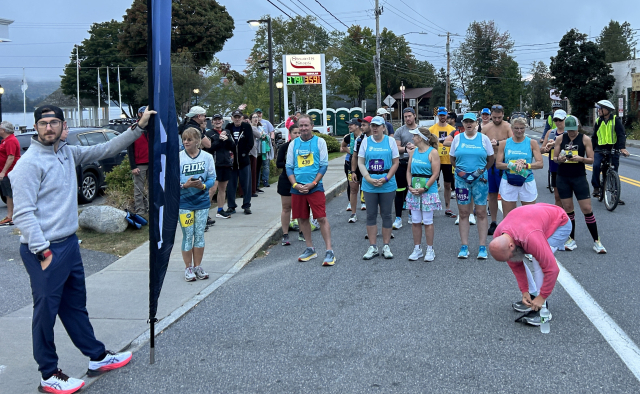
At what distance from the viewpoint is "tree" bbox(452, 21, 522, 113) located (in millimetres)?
81375

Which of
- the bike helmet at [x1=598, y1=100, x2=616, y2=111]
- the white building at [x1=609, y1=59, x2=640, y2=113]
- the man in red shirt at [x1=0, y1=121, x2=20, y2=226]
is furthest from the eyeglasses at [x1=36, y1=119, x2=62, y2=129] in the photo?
the white building at [x1=609, y1=59, x2=640, y2=113]

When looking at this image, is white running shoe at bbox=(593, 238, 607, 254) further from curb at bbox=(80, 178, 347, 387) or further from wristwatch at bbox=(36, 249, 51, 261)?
wristwatch at bbox=(36, 249, 51, 261)

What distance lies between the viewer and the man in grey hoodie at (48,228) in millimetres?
3869

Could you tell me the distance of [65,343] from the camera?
5.06 m

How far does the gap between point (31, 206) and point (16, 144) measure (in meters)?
7.92

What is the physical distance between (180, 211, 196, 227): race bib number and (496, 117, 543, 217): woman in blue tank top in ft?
13.1

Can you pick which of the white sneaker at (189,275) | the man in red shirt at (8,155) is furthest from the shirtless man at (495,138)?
the man in red shirt at (8,155)

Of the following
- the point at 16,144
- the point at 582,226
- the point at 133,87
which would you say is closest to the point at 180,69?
the point at 133,87

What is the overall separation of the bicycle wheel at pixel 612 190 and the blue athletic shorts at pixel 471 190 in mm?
4344

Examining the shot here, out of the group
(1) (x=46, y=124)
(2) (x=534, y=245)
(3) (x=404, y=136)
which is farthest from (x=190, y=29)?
(2) (x=534, y=245)

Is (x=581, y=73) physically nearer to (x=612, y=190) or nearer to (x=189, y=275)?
(x=612, y=190)

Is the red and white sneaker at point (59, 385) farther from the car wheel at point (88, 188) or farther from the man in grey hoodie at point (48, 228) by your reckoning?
the car wheel at point (88, 188)

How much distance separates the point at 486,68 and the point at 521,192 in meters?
80.2

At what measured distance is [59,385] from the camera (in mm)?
4031
